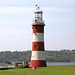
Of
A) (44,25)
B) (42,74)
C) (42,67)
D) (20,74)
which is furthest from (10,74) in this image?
(44,25)

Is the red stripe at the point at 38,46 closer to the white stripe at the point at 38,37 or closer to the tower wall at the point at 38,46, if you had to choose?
the tower wall at the point at 38,46

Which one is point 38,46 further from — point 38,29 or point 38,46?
point 38,29

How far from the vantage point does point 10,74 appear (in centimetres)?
3988

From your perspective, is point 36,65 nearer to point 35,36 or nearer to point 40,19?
point 35,36

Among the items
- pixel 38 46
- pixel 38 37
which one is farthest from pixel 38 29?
pixel 38 46

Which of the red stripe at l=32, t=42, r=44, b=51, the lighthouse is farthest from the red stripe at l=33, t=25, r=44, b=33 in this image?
the red stripe at l=32, t=42, r=44, b=51

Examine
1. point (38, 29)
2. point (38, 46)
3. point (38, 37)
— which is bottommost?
point (38, 46)

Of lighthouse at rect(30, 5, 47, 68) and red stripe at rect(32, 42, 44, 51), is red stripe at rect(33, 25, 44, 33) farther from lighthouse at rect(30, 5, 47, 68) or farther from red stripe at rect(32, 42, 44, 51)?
red stripe at rect(32, 42, 44, 51)

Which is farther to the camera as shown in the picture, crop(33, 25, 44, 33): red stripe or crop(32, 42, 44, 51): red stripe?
crop(33, 25, 44, 33): red stripe

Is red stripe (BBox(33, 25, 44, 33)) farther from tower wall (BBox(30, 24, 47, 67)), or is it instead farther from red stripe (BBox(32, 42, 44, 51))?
red stripe (BBox(32, 42, 44, 51))

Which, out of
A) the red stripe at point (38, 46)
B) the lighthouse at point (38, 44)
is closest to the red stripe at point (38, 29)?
the lighthouse at point (38, 44)

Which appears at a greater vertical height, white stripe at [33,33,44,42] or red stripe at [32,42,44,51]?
white stripe at [33,33,44,42]

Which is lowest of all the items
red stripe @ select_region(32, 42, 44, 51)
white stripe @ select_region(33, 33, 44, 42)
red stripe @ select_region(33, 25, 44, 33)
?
red stripe @ select_region(32, 42, 44, 51)

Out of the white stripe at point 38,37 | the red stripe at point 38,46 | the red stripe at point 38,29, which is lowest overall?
the red stripe at point 38,46
